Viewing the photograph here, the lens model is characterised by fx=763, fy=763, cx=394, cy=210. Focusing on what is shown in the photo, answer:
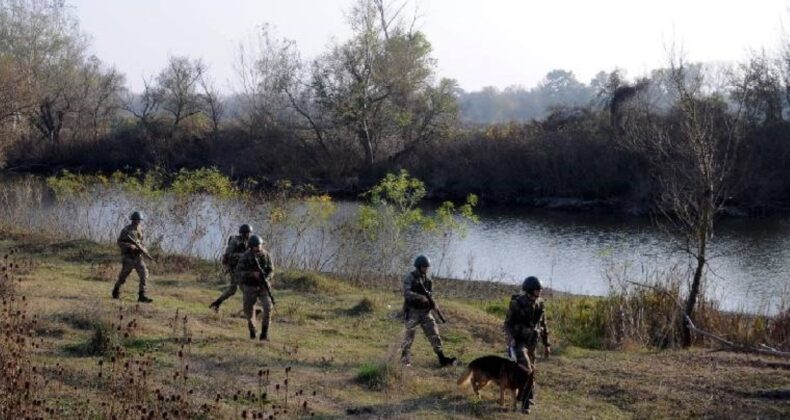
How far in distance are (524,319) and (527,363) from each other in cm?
64

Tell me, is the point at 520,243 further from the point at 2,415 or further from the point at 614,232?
the point at 2,415

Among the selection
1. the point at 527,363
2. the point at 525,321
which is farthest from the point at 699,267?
the point at 527,363

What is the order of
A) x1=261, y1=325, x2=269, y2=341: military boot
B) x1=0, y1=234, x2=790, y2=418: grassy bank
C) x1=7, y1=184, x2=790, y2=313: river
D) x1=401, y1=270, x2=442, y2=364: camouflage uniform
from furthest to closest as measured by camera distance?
x1=7, y1=184, x2=790, y2=313: river < x1=261, y1=325, x2=269, y2=341: military boot < x1=401, y1=270, x2=442, y2=364: camouflage uniform < x1=0, y1=234, x2=790, y2=418: grassy bank

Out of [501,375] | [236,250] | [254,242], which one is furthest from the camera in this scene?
[236,250]

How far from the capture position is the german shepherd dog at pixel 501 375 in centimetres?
1061

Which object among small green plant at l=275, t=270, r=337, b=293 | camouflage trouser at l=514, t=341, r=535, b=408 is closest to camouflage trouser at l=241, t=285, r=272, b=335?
camouflage trouser at l=514, t=341, r=535, b=408

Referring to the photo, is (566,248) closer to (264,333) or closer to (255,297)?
(264,333)

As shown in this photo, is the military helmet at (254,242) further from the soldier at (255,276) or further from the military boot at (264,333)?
the military boot at (264,333)

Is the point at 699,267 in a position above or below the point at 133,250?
above

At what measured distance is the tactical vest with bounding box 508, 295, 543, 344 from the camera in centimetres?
1128

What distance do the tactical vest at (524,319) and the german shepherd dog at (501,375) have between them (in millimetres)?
669

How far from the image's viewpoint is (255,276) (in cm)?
1350

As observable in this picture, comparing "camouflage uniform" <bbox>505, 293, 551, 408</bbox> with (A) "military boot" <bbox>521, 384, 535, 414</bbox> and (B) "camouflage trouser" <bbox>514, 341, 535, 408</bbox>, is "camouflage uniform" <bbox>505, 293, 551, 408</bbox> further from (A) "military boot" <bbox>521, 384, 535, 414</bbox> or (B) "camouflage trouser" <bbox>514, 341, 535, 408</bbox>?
(A) "military boot" <bbox>521, 384, 535, 414</bbox>

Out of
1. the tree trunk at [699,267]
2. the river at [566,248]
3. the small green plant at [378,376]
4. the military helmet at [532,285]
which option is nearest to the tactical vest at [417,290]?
the small green plant at [378,376]
